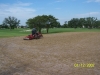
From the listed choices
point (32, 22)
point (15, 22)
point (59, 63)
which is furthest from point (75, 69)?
point (15, 22)

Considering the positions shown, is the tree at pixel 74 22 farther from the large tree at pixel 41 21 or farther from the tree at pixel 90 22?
the large tree at pixel 41 21

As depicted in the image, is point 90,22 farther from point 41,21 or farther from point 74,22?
point 41,21

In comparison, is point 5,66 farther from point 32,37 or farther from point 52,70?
point 32,37

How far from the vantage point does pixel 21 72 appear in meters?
6.24

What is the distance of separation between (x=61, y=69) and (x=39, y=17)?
4041 centimetres
